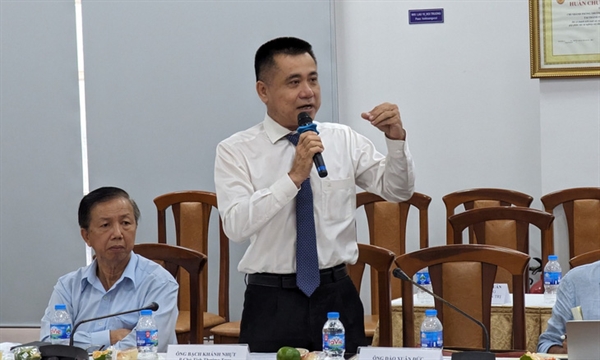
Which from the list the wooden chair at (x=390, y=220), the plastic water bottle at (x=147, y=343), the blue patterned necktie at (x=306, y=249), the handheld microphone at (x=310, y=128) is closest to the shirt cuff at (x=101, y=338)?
the plastic water bottle at (x=147, y=343)

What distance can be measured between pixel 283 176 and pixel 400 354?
2.48ft

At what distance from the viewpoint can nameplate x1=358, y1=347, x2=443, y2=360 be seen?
92.2 inches

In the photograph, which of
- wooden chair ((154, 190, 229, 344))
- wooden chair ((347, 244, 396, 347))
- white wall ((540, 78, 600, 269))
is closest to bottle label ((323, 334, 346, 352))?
wooden chair ((347, 244, 396, 347))

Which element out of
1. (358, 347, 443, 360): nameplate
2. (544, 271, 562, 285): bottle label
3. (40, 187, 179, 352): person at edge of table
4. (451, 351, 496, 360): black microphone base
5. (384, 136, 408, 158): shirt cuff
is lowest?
(544, 271, 562, 285): bottle label

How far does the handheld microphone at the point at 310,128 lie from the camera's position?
2725 millimetres

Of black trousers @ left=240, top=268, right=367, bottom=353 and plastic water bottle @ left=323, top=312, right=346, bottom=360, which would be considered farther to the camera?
black trousers @ left=240, top=268, right=367, bottom=353

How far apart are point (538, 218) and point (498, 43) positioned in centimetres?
154

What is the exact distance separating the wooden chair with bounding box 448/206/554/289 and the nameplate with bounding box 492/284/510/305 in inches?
16.0

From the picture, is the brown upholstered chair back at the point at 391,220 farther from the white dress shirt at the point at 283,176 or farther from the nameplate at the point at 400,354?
the nameplate at the point at 400,354

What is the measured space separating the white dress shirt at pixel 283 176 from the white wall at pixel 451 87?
2.57 m

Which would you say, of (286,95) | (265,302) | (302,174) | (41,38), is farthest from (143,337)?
(41,38)

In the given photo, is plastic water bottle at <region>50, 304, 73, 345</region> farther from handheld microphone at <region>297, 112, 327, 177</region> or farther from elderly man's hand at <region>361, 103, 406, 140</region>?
elderly man's hand at <region>361, 103, 406, 140</region>

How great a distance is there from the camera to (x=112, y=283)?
10.5 ft

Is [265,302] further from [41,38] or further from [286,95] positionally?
[41,38]
